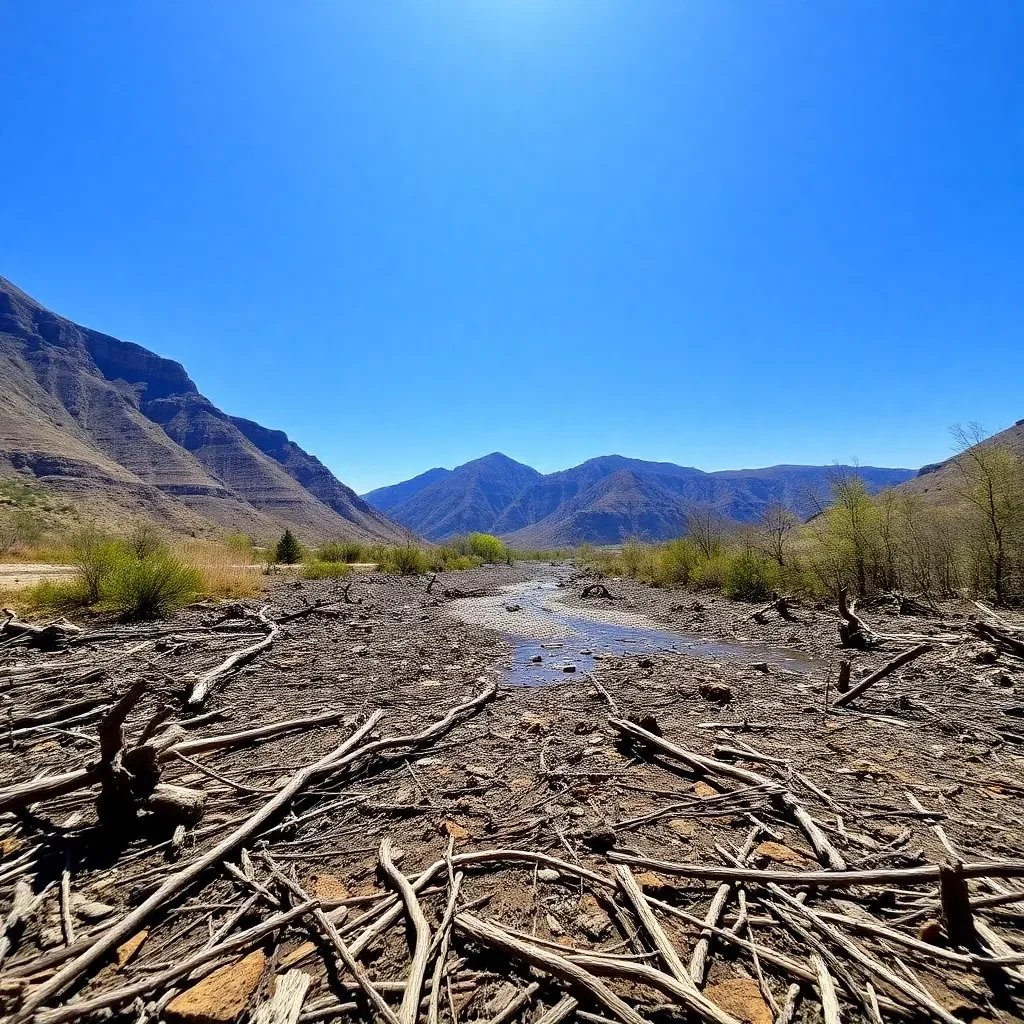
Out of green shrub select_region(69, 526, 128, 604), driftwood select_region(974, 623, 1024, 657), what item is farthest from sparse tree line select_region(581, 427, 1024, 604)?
green shrub select_region(69, 526, 128, 604)

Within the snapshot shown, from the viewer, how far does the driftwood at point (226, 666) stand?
5.38 m

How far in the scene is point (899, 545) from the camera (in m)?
14.8

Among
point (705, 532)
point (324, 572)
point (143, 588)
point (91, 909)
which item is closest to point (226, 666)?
point (91, 909)

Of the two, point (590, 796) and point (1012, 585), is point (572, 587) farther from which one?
point (590, 796)

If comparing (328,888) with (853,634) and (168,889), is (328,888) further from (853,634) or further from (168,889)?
(853,634)

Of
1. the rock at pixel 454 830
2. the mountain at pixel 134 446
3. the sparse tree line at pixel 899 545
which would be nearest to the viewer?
the rock at pixel 454 830

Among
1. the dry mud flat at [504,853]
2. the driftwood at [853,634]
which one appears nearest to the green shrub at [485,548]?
the driftwood at [853,634]

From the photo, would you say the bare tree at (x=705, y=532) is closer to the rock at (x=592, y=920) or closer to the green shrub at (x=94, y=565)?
the rock at (x=592, y=920)

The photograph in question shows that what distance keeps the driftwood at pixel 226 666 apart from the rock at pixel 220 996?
3.99 meters

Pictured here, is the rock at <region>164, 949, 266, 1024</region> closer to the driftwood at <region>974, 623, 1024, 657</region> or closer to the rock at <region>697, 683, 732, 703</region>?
the rock at <region>697, 683, 732, 703</region>

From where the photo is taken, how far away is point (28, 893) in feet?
7.86

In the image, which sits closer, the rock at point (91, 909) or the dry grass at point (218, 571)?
the rock at point (91, 909)

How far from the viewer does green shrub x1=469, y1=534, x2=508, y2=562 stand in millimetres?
51312

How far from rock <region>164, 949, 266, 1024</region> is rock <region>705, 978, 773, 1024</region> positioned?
6.13 feet
